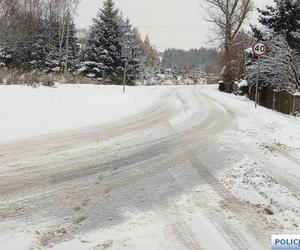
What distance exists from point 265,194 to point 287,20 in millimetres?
21753

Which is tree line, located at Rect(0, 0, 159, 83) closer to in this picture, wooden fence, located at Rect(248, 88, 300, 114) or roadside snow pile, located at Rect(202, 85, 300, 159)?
wooden fence, located at Rect(248, 88, 300, 114)

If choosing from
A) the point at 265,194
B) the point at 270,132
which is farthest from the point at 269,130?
the point at 265,194

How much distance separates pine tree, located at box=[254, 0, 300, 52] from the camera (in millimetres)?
25312

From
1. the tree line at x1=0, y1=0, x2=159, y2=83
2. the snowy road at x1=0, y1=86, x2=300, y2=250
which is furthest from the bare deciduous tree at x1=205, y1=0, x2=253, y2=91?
the snowy road at x1=0, y1=86, x2=300, y2=250

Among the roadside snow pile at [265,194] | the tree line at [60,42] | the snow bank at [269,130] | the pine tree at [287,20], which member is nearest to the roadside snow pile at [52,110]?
the snow bank at [269,130]

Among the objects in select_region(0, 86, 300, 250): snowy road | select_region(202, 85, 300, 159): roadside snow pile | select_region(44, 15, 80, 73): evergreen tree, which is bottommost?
select_region(0, 86, 300, 250): snowy road

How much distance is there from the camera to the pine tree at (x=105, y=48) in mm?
42188

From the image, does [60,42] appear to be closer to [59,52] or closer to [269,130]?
[59,52]

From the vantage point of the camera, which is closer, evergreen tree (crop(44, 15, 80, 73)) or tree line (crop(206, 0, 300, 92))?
tree line (crop(206, 0, 300, 92))

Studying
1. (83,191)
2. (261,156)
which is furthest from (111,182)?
(261,156)

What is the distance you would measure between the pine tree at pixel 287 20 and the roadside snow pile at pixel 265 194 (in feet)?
63.5

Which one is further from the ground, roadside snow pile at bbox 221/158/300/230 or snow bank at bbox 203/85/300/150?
snow bank at bbox 203/85/300/150

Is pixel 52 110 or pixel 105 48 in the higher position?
pixel 105 48

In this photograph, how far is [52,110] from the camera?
13.5 m
